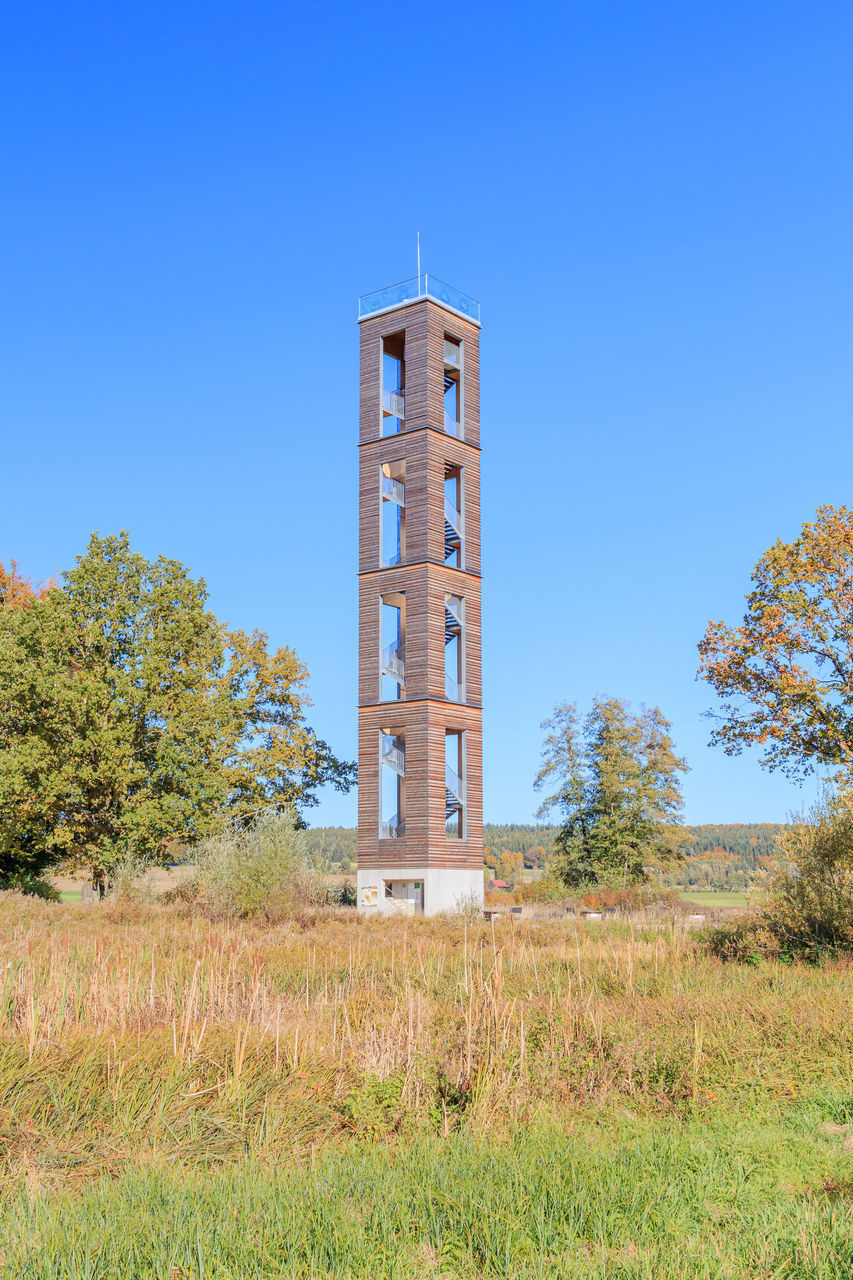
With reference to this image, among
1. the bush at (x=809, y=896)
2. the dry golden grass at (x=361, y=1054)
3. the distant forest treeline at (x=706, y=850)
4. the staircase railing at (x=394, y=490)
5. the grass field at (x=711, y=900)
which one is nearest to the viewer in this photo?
the dry golden grass at (x=361, y=1054)

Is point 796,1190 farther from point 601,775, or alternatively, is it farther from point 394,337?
point 601,775

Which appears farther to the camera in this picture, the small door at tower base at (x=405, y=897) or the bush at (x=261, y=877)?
the small door at tower base at (x=405, y=897)

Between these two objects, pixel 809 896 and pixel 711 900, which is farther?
pixel 711 900

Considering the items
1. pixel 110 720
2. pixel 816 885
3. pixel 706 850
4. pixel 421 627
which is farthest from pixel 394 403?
pixel 706 850

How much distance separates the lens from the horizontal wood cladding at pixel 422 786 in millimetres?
36188

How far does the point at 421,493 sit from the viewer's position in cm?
3838

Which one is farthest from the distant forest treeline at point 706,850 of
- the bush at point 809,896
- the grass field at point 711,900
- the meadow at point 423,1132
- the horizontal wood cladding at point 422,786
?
the meadow at point 423,1132

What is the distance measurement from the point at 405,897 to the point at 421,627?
363 inches

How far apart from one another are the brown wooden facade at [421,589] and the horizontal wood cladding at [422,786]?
0.04 meters

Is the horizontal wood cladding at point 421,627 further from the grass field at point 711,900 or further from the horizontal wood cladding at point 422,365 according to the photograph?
the grass field at point 711,900

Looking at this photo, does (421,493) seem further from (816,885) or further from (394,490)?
(816,885)

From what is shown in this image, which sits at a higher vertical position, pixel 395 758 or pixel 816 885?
pixel 395 758

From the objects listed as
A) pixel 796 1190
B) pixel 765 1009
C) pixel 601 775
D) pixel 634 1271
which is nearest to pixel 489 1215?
pixel 634 1271

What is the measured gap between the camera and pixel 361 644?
38.8 meters
